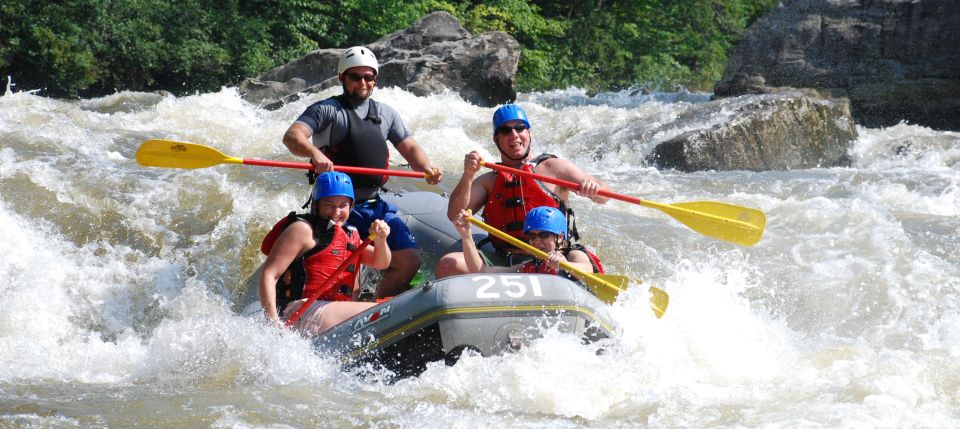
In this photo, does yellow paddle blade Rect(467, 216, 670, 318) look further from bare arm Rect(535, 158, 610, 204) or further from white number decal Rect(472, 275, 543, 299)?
bare arm Rect(535, 158, 610, 204)

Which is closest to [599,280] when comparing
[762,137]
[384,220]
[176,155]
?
[384,220]

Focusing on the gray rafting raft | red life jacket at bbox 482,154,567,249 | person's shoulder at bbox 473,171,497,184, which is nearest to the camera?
the gray rafting raft

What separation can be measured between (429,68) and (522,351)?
33.4 feet

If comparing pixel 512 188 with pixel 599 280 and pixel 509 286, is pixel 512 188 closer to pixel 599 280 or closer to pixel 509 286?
pixel 599 280

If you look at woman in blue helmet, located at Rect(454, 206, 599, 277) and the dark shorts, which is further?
the dark shorts

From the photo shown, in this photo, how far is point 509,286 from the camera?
4.44 meters

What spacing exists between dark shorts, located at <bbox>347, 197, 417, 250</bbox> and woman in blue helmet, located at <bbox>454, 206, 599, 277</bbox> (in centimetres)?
50

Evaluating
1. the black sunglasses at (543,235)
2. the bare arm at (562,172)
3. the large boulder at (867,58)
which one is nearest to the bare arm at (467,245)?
the black sunglasses at (543,235)

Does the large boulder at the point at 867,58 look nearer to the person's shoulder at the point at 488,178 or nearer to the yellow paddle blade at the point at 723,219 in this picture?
the yellow paddle blade at the point at 723,219

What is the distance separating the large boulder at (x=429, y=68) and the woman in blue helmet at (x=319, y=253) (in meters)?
8.93

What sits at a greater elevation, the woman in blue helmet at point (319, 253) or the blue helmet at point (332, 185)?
the blue helmet at point (332, 185)

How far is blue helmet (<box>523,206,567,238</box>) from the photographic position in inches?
196

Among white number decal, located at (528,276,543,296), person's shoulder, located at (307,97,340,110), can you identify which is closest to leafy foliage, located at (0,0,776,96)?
person's shoulder, located at (307,97,340,110)

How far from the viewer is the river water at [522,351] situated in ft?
13.7
